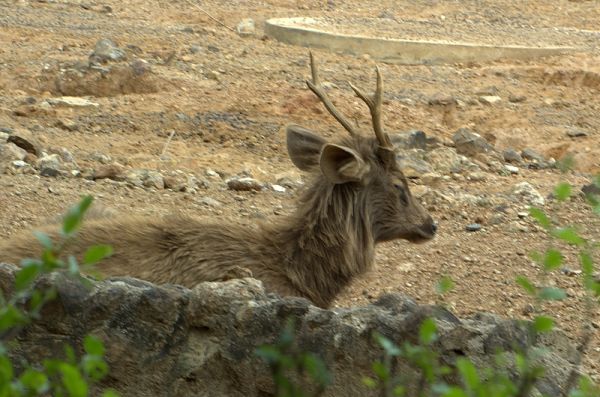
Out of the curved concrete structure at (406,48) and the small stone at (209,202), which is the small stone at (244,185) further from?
the curved concrete structure at (406,48)

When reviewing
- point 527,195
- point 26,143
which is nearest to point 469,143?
point 527,195

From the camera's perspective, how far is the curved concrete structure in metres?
15.5

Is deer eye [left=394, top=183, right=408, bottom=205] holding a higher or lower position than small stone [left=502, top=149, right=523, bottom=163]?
higher

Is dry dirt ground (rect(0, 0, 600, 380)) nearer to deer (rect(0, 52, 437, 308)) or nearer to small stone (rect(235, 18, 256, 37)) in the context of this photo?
small stone (rect(235, 18, 256, 37))

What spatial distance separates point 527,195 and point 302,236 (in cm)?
316

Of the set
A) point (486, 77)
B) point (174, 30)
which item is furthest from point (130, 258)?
point (174, 30)

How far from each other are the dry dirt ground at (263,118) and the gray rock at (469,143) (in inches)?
9.0

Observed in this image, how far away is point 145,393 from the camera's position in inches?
179

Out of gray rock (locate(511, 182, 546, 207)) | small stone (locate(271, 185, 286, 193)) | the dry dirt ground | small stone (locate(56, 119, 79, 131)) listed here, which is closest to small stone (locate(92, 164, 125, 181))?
the dry dirt ground

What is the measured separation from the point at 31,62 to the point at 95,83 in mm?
1292

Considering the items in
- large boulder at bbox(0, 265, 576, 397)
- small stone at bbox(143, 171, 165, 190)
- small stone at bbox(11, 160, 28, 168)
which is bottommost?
small stone at bbox(11, 160, 28, 168)

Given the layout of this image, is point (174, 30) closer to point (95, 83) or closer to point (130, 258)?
point (95, 83)

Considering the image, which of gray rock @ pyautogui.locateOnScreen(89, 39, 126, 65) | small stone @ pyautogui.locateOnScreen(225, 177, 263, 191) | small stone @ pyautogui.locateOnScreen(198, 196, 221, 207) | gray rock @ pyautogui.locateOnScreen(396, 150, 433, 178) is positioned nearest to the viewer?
small stone @ pyautogui.locateOnScreen(198, 196, 221, 207)

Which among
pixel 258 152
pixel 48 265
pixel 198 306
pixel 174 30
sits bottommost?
pixel 174 30
